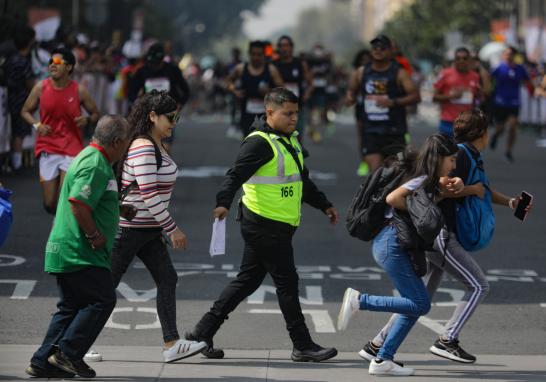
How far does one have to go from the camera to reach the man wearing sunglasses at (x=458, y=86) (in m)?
17.8

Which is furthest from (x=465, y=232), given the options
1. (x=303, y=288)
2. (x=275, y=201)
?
(x=303, y=288)

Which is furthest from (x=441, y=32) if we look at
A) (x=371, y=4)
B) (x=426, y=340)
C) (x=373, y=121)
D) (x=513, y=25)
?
→ (x=371, y=4)

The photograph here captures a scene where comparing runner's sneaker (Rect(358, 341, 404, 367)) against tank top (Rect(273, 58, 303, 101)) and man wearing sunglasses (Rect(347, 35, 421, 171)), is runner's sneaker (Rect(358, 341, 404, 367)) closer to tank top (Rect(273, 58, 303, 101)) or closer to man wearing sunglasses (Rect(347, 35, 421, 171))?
man wearing sunglasses (Rect(347, 35, 421, 171))

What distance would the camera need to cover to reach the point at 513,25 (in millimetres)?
47938

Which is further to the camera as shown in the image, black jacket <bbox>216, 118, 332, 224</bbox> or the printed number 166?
the printed number 166

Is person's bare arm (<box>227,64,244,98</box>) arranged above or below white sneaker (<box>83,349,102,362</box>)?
above

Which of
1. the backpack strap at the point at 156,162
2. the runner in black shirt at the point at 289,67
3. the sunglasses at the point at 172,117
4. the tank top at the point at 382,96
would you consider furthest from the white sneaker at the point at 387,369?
the runner in black shirt at the point at 289,67

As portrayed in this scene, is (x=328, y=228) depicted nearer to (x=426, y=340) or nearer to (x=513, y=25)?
(x=426, y=340)

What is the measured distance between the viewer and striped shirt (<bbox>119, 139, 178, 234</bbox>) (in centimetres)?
783

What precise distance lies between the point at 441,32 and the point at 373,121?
44.4 meters

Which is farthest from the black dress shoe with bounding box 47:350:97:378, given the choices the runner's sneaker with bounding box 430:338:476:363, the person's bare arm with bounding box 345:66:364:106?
the person's bare arm with bounding box 345:66:364:106

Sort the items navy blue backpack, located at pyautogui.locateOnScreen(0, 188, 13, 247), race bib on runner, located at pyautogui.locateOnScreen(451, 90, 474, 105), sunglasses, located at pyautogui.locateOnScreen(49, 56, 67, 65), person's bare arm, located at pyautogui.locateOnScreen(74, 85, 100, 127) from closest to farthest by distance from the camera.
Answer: navy blue backpack, located at pyautogui.locateOnScreen(0, 188, 13, 247) < sunglasses, located at pyautogui.locateOnScreen(49, 56, 67, 65) < person's bare arm, located at pyautogui.locateOnScreen(74, 85, 100, 127) < race bib on runner, located at pyautogui.locateOnScreen(451, 90, 474, 105)

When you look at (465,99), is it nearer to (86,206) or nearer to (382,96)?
(382,96)

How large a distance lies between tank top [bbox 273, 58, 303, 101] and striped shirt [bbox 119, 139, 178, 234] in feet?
37.4
